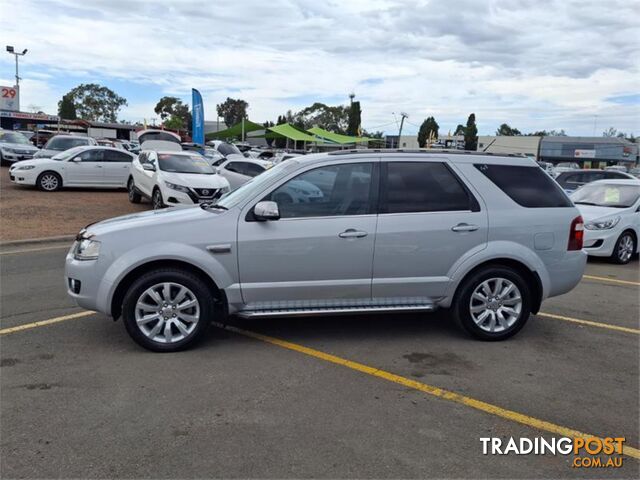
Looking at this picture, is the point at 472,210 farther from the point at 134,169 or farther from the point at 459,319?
the point at 134,169

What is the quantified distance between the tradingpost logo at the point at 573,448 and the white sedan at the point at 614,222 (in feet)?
22.6

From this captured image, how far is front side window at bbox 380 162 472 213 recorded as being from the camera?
5027mm

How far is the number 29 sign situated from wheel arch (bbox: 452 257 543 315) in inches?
A: 3342

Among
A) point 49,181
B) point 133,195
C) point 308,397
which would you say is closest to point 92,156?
point 49,181

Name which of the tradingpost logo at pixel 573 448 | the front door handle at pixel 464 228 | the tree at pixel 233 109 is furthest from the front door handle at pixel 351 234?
the tree at pixel 233 109

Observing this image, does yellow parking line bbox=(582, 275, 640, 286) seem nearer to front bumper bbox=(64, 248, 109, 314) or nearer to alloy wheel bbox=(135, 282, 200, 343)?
alloy wheel bbox=(135, 282, 200, 343)

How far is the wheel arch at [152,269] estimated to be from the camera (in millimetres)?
4672

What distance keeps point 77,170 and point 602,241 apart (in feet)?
49.6

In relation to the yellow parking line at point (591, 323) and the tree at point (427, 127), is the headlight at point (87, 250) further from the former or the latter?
the tree at point (427, 127)

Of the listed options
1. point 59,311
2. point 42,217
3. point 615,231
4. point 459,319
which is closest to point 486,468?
point 459,319

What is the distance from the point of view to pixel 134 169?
15.6 metres

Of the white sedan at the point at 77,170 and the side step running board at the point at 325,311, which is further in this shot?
the white sedan at the point at 77,170

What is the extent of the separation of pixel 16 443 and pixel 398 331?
349cm

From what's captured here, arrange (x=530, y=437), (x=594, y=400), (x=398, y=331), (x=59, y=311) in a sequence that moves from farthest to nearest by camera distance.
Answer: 1. (x=59, y=311)
2. (x=398, y=331)
3. (x=594, y=400)
4. (x=530, y=437)
